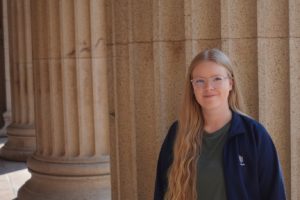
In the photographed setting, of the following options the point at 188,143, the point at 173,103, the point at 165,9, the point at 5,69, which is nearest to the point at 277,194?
the point at 188,143

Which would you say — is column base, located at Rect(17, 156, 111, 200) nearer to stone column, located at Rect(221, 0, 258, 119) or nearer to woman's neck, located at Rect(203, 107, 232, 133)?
stone column, located at Rect(221, 0, 258, 119)

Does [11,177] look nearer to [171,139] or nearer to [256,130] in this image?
[171,139]

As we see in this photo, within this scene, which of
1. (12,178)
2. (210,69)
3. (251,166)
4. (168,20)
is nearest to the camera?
(251,166)

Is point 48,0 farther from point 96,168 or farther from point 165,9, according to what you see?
point 165,9

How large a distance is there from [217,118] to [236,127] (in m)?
0.27

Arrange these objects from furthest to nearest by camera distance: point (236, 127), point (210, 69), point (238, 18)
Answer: point (238, 18), point (210, 69), point (236, 127)

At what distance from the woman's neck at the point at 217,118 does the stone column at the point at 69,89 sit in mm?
8376

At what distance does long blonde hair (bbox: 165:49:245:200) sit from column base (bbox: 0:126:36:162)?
652 inches

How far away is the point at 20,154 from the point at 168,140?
16.5 meters

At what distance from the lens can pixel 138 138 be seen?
22.4 ft

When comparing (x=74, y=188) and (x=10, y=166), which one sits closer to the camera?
(x=74, y=188)

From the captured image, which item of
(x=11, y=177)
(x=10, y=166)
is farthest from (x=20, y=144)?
(x=11, y=177)

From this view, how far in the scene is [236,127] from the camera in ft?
15.3

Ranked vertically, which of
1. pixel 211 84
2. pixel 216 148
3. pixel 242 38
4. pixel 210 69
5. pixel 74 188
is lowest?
pixel 74 188
